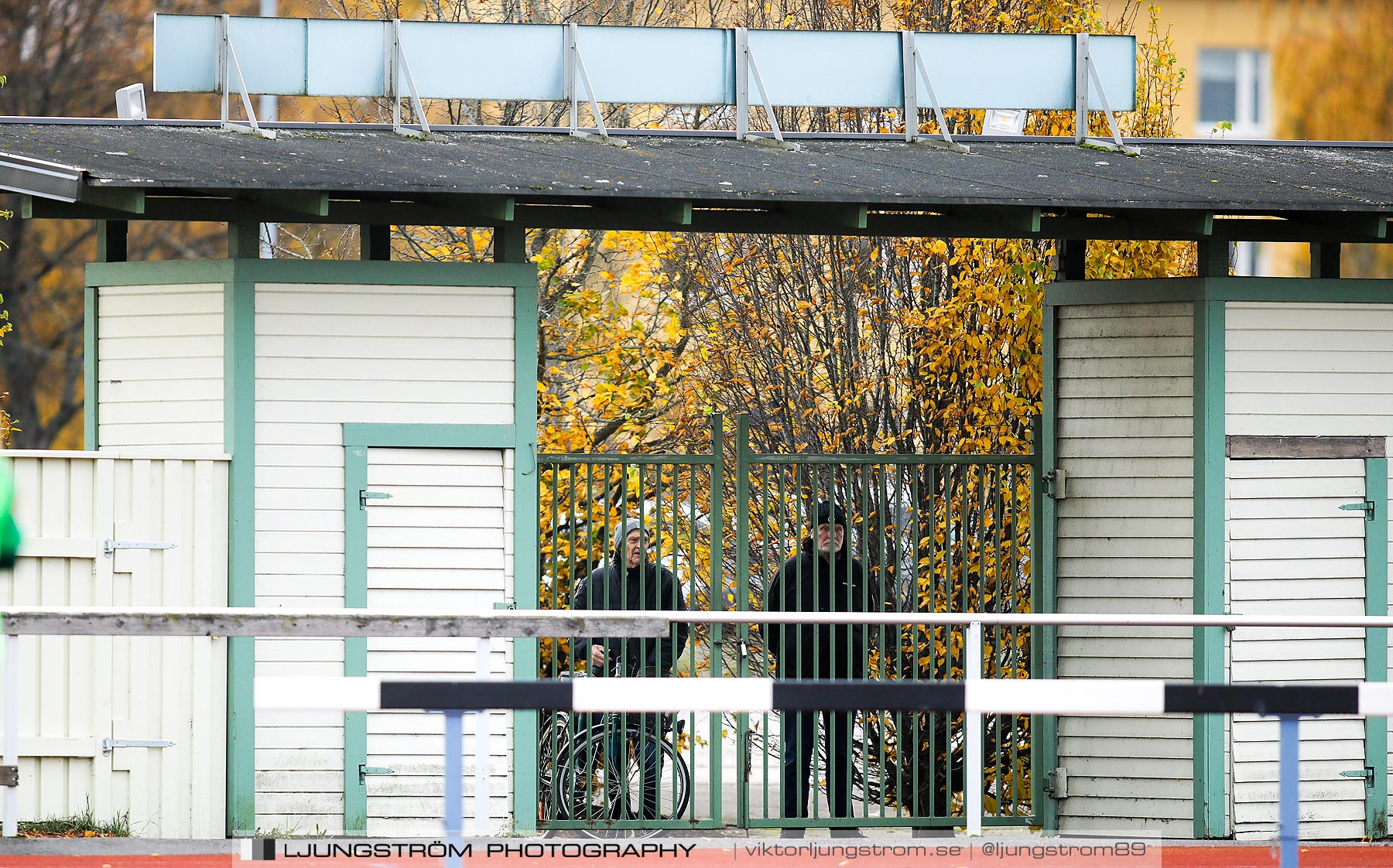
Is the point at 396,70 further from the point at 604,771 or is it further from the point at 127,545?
the point at 604,771

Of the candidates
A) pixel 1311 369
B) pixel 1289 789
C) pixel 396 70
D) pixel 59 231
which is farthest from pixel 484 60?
pixel 59 231

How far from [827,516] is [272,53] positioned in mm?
4085

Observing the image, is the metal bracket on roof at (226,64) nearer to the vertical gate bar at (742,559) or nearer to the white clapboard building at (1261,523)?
the vertical gate bar at (742,559)

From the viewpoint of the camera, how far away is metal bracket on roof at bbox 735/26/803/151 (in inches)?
392

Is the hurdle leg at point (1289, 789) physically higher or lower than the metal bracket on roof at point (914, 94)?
lower

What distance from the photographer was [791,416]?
12898mm

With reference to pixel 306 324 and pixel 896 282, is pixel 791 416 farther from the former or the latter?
pixel 306 324

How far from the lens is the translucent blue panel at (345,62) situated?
10.1 m

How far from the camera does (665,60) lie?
1047 cm

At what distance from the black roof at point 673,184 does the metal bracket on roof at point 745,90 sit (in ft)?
0.48

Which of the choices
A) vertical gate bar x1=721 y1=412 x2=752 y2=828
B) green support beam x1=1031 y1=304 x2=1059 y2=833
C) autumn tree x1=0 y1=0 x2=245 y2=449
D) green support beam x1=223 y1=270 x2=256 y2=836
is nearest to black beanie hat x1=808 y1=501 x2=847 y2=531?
vertical gate bar x1=721 y1=412 x2=752 y2=828

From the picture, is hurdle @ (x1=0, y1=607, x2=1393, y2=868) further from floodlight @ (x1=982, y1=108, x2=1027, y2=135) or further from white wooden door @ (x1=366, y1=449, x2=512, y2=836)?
floodlight @ (x1=982, y1=108, x2=1027, y2=135)

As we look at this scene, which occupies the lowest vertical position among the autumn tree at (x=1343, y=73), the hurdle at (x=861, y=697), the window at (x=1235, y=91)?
the hurdle at (x=861, y=697)

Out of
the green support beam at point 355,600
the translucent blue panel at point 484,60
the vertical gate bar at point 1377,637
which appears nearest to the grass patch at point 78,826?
the green support beam at point 355,600
